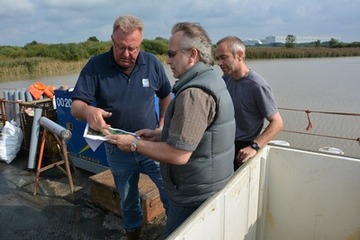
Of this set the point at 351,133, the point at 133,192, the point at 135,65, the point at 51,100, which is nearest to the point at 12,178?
the point at 51,100

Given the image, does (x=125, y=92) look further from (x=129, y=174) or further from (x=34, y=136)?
Result: (x=34, y=136)

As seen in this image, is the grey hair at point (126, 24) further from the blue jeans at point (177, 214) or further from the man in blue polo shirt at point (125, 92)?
the blue jeans at point (177, 214)

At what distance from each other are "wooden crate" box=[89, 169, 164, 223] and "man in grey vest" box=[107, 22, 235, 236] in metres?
1.44

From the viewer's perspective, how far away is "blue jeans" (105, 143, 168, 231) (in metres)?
2.45

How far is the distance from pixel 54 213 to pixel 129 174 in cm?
166

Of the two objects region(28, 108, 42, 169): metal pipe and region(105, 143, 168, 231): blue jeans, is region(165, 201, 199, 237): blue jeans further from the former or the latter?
region(28, 108, 42, 169): metal pipe

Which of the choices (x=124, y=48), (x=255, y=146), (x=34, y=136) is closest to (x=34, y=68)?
(x=34, y=136)

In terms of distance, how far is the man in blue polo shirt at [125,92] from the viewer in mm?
2111

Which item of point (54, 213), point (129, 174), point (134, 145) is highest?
point (134, 145)

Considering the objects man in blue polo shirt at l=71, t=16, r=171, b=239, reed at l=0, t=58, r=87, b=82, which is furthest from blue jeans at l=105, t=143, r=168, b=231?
reed at l=0, t=58, r=87, b=82

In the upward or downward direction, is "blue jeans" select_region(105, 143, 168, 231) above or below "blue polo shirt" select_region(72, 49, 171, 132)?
below

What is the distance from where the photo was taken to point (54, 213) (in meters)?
3.59

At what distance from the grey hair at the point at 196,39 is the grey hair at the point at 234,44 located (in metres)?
0.70

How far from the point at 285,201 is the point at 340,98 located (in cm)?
1039
